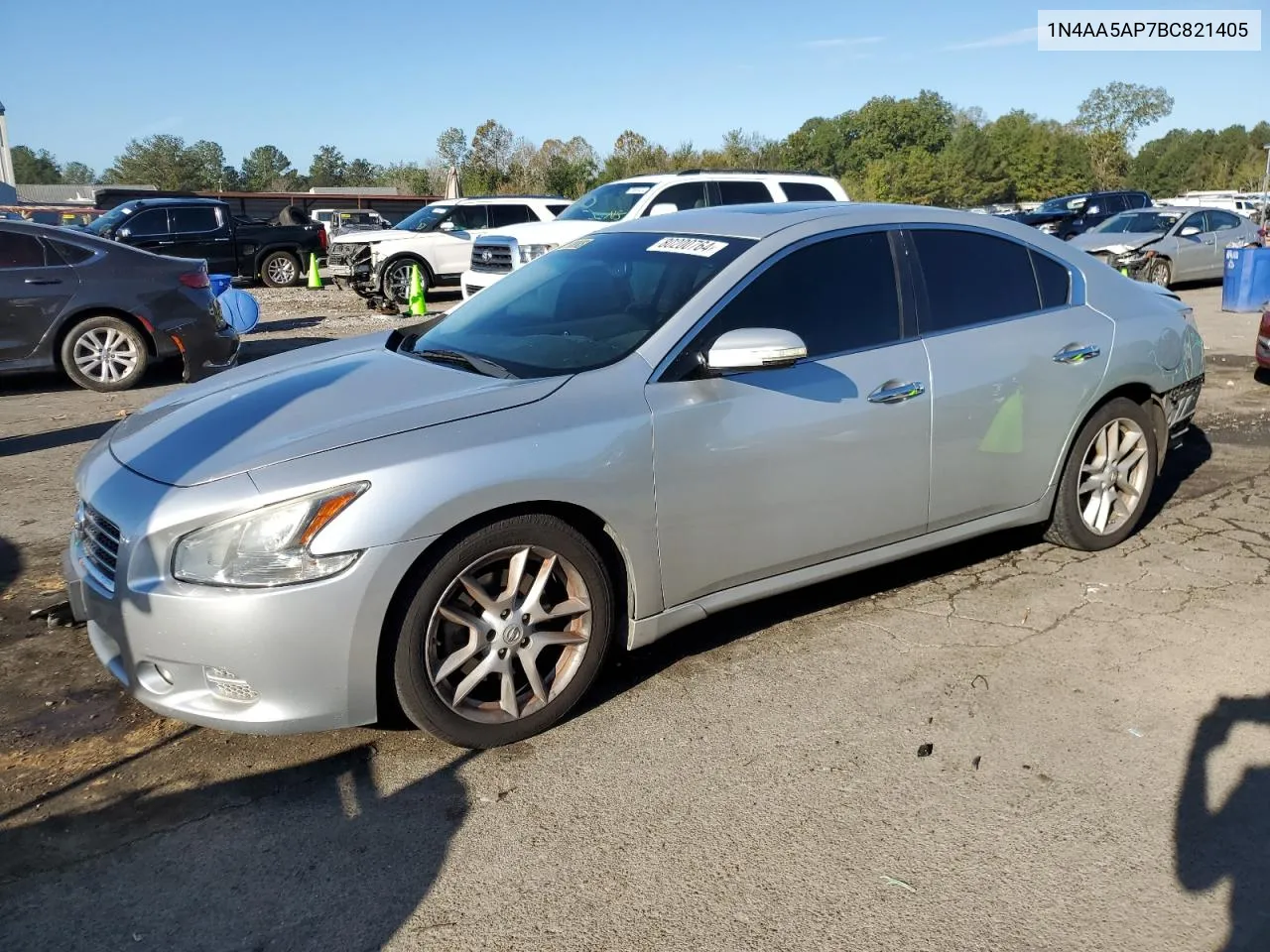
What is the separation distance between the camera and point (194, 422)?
11.7ft

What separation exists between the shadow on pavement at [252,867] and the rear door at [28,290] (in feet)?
24.4

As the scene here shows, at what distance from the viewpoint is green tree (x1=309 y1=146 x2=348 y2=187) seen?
114 m

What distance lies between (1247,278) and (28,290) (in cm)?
1618

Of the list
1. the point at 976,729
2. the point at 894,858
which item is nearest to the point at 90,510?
the point at 894,858

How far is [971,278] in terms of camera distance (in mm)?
4562

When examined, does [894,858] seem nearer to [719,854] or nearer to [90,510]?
[719,854]

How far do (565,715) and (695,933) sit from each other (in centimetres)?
114

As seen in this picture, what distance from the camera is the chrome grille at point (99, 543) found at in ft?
10.4

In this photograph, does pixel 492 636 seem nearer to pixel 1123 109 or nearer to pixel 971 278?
pixel 971 278

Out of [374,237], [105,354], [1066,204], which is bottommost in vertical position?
[105,354]

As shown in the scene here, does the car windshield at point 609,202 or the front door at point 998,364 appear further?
the car windshield at point 609,202

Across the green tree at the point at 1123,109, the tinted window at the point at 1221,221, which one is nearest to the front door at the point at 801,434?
the tinted window at the point at 1221,221

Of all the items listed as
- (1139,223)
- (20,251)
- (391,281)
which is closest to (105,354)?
(20,251)

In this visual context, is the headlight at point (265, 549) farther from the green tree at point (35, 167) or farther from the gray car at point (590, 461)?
the green tree at point (35, 167)
